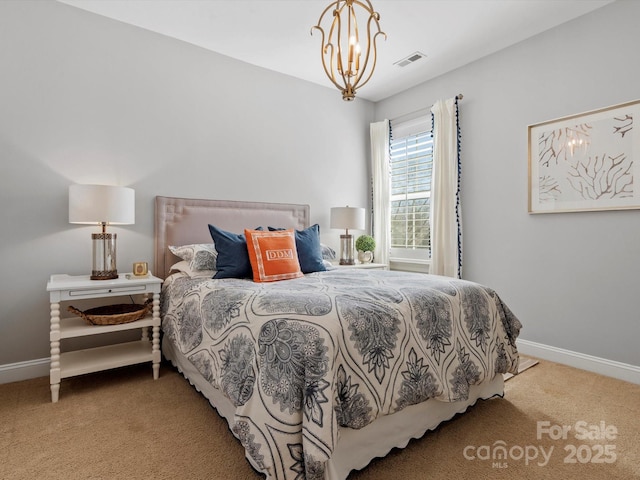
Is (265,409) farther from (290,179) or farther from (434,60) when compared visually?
(434,60)

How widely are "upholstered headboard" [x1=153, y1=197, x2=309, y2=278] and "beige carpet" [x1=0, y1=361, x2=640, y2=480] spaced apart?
110 centimetres

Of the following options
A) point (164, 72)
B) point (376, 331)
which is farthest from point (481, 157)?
point (164, 72)

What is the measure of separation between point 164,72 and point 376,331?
285 centimetres

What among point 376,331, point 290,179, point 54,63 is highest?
point 54,63

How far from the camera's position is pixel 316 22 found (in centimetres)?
283

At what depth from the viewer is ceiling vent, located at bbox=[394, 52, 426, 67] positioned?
11.0ft

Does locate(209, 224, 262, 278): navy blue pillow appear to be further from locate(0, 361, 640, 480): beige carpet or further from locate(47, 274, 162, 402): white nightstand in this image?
locate(0, 361, 640, 480): beige carpet

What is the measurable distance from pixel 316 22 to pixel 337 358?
2634 millimetres

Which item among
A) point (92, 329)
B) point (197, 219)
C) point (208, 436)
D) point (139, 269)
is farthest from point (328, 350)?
point (197, 219)

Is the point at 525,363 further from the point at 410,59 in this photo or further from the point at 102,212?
the point at 102,212

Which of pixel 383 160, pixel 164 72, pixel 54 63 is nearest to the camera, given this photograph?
pixel 54 63

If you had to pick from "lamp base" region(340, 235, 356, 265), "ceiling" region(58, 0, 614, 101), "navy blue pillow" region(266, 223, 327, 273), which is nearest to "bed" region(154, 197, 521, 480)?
"navy blue pillow" region(266, 223, 327, 273)

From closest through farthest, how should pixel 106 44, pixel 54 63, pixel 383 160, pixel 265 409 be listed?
pixel 265 409
pixel 54 63
pixel 106 44
pixel 383 160

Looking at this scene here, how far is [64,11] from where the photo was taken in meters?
2.62
